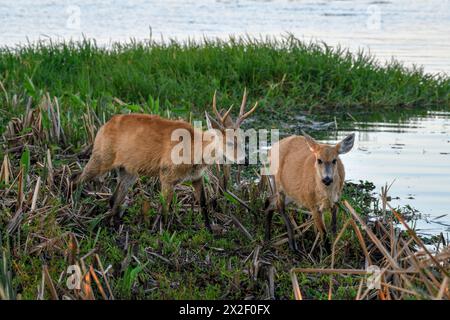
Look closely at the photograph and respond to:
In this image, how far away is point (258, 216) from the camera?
861cm

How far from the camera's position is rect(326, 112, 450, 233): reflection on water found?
31.3ft

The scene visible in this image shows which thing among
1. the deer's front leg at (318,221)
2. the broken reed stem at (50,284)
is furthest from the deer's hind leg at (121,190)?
the broken reed stem at (50,284)

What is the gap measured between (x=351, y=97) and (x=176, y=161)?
6.19 metres

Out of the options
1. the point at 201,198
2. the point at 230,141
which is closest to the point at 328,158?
the point at 230,141

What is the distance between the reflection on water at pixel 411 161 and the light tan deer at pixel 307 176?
4.24 ft

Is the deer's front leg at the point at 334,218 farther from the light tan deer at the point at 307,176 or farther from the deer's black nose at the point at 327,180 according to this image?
the deer's black nose at the point at 327,180

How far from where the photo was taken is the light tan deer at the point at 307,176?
7.79 meters

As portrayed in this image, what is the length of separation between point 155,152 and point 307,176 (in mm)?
1513

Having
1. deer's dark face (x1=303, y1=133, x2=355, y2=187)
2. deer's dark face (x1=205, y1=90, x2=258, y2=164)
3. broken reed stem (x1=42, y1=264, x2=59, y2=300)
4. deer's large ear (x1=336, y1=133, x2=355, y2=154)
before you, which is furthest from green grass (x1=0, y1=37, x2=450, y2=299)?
deer's large ear (x1=336, y1=133, x2=355, y2=154)

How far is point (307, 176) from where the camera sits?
26.6 feet

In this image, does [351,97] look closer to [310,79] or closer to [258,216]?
[310,79]

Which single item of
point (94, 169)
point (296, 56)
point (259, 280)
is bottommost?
point (259, 280)

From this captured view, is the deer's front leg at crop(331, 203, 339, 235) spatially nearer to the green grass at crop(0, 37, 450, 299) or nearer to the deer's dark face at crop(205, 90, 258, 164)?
the green grass at crop(0, 37, 450, 299)

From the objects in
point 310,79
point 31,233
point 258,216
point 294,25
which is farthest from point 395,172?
point 294,25
